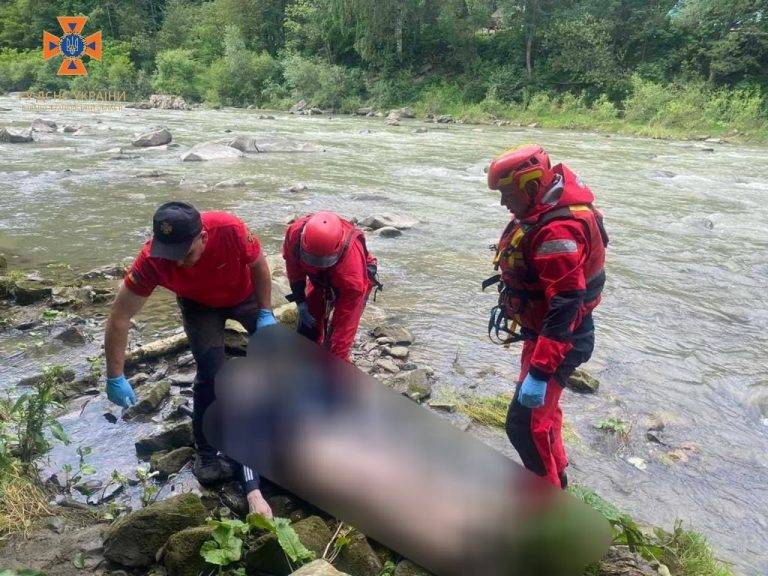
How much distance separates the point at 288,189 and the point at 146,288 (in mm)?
9949

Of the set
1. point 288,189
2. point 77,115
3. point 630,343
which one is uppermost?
point 77,115

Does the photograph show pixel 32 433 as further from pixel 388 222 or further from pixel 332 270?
pixel 388 222

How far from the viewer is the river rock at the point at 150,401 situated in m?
4.20

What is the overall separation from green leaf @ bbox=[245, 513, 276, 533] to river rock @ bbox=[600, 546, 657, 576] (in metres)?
1.43

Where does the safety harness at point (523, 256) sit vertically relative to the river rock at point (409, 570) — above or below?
above

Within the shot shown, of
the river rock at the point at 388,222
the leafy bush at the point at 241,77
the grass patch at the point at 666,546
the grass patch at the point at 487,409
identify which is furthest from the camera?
the leafy bush at the point at 241,77

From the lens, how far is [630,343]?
242 inches

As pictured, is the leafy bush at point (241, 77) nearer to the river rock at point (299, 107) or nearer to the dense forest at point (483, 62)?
the dense forest at point (483, 62)

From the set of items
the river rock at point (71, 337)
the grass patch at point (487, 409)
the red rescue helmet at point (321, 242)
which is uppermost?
A: the red rescue helmet at point (321, 242)

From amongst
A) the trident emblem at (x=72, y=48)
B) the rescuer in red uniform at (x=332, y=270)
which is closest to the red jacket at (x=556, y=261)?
the rescuer in red uniform at (x=332, y=270)

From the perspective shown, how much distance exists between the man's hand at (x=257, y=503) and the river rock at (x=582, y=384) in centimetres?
308

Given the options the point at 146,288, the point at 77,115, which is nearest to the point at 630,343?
the point at 146,288

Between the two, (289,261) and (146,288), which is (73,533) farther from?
(289,261)

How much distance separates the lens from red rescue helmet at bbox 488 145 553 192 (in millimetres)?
2877
